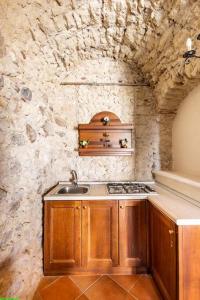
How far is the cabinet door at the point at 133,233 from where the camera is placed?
1.80 m

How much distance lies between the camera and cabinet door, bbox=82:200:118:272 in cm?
180

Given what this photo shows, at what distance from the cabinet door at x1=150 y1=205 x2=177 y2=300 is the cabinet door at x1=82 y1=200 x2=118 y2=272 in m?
0.38

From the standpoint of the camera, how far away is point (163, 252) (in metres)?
1.45

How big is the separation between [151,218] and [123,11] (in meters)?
2.17

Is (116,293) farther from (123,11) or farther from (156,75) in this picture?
(123,11)

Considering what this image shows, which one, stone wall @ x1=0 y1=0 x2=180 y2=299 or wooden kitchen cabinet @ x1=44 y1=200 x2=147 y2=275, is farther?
wooden kitchen cabinet @ x1=44 y1=200 x2=147 y2=275

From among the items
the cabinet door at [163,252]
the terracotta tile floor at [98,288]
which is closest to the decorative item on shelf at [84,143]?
the cabinet door at [163,252]

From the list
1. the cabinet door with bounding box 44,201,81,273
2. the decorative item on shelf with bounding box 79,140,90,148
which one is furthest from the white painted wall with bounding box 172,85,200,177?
the cabinet door with bounding box 44,201,81,273

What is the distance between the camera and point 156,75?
7.54 ft

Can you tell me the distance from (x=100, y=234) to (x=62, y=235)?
1.33 feet

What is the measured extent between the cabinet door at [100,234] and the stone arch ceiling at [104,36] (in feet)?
4.85

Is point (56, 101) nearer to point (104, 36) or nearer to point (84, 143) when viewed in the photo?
point (84, 143)

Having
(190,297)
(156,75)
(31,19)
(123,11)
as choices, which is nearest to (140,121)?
(156,75)

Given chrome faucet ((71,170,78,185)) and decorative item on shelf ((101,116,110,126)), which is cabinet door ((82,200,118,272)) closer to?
chrome faucet ((71,170,78,185))
